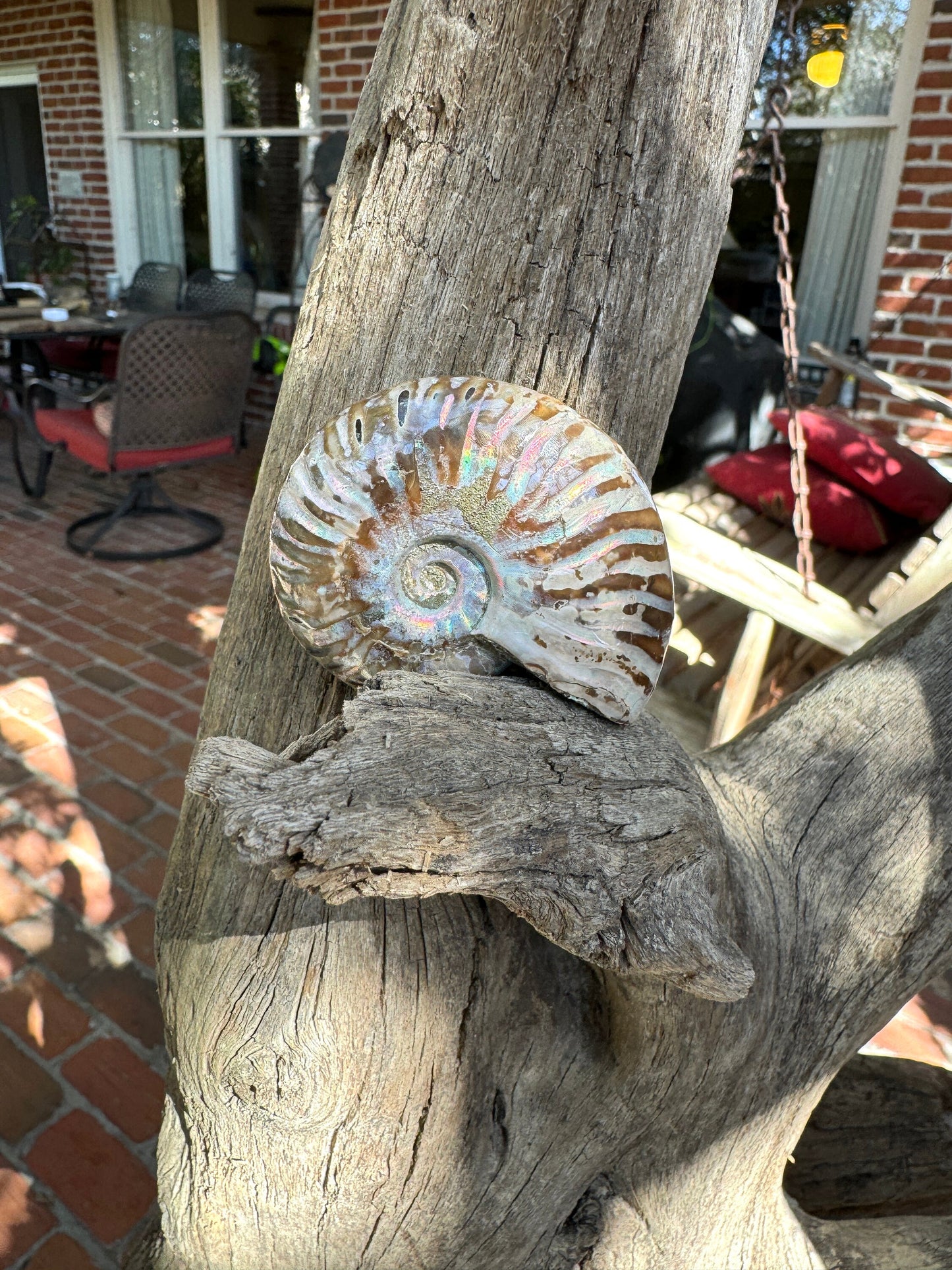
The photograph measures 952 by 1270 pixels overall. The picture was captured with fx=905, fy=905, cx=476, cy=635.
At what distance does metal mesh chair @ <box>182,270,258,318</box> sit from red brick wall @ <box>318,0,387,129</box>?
3.75 feet

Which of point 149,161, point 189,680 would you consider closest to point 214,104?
point 149,161

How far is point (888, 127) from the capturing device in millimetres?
3963

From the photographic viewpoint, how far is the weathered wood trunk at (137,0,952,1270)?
824 mm

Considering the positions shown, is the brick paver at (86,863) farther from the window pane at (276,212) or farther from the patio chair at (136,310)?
the window pane at (276,212)

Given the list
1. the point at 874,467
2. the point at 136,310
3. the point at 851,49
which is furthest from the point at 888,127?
the point at 136,310

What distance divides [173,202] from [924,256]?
5406mm

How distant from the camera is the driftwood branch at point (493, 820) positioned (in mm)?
679

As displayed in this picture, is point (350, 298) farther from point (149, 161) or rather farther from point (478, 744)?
point (149, 161)

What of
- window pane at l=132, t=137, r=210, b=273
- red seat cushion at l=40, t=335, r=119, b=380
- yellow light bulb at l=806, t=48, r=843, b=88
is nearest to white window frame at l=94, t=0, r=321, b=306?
window pane at l=132, t=137, r=210, b=273

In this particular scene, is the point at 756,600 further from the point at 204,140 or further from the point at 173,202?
the point at 173,202

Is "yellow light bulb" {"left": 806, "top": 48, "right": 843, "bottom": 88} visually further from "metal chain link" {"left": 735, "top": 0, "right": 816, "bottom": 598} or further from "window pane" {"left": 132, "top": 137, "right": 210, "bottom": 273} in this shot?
"window pane" {"left": 132, "top": 137, "right": 210, "bottom": 273}

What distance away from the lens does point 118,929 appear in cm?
230

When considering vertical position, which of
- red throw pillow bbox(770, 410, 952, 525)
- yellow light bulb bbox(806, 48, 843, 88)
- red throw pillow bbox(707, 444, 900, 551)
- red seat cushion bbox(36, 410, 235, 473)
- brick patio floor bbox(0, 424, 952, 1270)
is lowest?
brick patio floor bbox(0, 424, 952, 1270)

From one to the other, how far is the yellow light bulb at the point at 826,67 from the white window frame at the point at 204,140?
3.16 m
